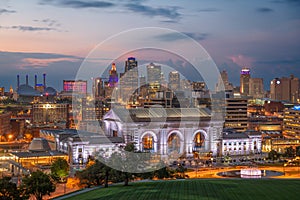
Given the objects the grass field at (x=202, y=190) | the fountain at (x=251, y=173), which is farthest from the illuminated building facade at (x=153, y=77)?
the grass field at (x=202, y=190)

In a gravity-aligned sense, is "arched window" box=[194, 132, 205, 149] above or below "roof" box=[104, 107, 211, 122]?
below

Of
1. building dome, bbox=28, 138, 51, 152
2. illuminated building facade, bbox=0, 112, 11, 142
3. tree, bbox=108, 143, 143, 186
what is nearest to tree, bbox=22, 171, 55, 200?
tree, bbox=108, 143, 143, 186

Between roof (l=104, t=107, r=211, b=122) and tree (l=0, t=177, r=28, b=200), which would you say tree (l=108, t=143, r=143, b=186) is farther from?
roof (l=104, t=107, r=211, b=122)

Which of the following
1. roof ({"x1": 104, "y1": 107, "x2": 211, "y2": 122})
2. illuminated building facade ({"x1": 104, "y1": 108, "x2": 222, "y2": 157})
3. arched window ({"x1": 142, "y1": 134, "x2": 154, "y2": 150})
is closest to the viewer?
illuminated building facade ({"x1": 104, "y1": 108, "x2": 222, "y2": 157})

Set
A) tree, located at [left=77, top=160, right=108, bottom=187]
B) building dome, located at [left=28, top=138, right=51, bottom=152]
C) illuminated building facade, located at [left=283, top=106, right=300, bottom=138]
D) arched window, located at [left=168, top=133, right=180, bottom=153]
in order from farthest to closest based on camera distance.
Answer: illuminated building facade, located at [left=283, top=106, right=300, bottom=138] → arched window, located at [left=168, top=133, right=180, bottom=153] → building dome, located at [left=28, top=138, right=51, bottom=152] → tree, located at [left=77, top=160, right=108, bottom=187]

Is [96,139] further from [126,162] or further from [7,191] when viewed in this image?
[7,191]

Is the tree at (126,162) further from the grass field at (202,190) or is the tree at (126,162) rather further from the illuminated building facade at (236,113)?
the illuminated building facade at (236,113)

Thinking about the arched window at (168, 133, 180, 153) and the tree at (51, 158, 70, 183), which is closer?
the tree at (51, 158, 70, 183)

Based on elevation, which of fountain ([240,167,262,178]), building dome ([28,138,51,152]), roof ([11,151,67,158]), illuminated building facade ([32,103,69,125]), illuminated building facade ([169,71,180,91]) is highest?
illuminated building facade ([169,71,180,91])
